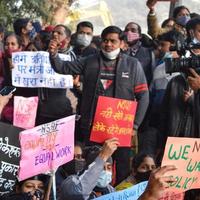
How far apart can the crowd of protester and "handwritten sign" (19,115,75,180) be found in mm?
158

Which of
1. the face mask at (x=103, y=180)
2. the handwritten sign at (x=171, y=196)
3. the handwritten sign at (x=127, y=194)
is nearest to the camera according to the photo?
the handwritten sign at (x=127, y=194)

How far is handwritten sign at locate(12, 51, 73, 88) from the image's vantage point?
274 inches

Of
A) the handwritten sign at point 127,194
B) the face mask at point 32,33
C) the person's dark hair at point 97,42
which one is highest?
the face mask at point 32,33

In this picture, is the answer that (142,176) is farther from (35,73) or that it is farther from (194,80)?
(35,73)

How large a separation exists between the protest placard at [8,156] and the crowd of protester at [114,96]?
14 cm

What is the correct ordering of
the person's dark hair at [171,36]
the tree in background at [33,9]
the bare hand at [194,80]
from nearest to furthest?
the bare hand at [194,80] < the person's dark hair at [171,36] < the tree in background at [33,9]

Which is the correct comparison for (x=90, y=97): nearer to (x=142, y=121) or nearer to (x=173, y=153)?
(x=142, y=121)

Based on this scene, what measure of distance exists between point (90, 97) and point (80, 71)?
27 centimetres

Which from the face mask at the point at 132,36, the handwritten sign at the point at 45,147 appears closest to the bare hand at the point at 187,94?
the handwritten sign at the point at 45,147

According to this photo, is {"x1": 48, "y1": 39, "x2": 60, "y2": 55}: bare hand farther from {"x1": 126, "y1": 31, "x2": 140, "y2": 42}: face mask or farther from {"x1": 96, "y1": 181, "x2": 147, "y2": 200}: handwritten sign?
{"x1": 96, "y1": 181, "x2": 147, "y2": 200}: handwritten sign

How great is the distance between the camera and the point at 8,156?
524 cm

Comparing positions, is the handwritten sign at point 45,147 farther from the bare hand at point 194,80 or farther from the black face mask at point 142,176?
the bare hand at point 194,80

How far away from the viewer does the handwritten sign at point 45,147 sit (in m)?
5.01

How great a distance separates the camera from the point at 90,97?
6.29m
